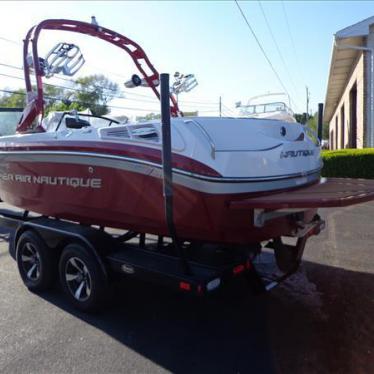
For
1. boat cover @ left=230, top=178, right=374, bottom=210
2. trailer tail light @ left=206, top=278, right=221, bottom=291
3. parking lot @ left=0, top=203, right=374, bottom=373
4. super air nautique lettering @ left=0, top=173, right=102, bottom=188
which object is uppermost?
super air nautique lettering @ left=0, top=173, right=102, bottom=188

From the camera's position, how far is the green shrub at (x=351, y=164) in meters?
11.1

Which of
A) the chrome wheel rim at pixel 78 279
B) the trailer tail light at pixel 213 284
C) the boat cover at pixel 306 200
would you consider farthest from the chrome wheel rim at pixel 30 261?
the boat cover at pixel 306 200

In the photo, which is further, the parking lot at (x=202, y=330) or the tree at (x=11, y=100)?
the tree at (x=11, y=100)

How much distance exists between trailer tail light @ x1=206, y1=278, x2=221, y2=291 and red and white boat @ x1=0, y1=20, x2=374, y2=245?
340 mm

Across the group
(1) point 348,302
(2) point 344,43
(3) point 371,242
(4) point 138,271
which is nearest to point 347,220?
(3) point 371,242

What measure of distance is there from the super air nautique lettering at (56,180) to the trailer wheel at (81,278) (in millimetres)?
607

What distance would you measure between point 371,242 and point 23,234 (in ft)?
15.9

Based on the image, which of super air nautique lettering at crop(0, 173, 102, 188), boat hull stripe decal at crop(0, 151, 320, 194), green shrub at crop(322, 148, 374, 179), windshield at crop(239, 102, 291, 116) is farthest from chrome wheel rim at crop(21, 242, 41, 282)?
green shrub at crop(322, 148, 374, 179)

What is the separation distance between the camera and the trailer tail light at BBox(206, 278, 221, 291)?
344cm

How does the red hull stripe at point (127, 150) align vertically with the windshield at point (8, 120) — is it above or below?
below

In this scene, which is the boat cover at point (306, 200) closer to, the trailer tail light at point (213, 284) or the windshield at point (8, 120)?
the trailer tail light at point (213, 284)

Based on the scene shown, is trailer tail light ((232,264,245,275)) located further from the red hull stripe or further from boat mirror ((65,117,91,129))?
boat mirror ((65,117,91,129))

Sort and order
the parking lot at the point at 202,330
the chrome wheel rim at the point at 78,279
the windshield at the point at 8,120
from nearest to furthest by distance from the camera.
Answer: the parking lot at the point at 202,330
the chrome wheel rim at the point at 78,279
the windshield at the point at 8,120

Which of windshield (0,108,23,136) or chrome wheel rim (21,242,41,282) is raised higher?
windshield (0,108,23,136)
